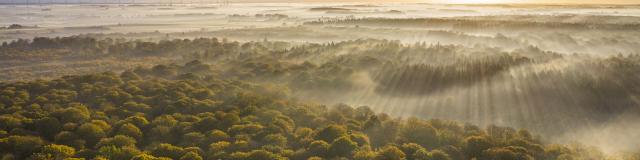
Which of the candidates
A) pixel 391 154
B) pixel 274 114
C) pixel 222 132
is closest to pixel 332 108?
pixel 274 114

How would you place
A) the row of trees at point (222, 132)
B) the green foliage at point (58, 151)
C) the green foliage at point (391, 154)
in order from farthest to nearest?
the row of trees at point (222, 132), the green foliage at point (391, 154), the green foliage at point (58, 151)

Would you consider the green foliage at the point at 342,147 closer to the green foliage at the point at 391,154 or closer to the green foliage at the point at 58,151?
the green foliage at the point at 391,154

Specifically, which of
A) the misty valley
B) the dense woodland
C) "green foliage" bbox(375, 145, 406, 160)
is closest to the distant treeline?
the misty valley

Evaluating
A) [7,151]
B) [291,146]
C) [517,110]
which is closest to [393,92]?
[517,110]

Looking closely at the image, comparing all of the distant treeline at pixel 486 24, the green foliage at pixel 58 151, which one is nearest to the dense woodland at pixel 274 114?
the green foliage at pixel 58 151

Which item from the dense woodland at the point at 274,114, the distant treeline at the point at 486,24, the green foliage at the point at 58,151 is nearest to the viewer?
the green foliage at the point at 58,151

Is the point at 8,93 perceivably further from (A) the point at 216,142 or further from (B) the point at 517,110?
(B) the point at 517,110

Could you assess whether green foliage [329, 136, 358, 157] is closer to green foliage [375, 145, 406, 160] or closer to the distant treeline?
green foliage [375, 145, 406, 160]

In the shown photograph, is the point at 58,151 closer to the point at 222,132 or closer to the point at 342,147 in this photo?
the point at 222,132
